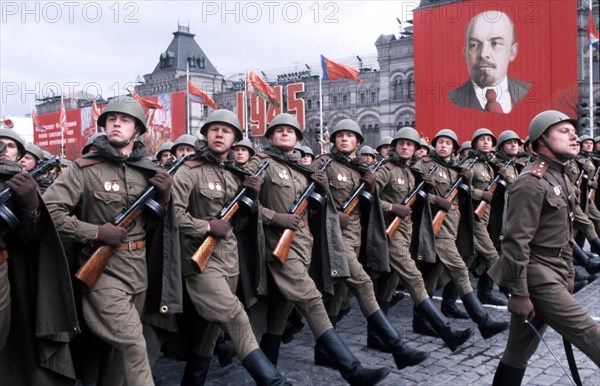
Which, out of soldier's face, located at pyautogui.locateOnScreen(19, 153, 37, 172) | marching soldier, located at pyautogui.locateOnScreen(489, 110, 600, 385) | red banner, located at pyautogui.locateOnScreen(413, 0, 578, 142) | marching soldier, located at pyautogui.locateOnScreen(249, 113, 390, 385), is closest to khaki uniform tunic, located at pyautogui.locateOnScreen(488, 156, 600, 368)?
marching soldier, located at pyautogui.locateOnScreen(489, 110, 600, 385)

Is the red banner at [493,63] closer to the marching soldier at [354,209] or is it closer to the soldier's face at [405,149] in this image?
the soldier's face at [405,149]

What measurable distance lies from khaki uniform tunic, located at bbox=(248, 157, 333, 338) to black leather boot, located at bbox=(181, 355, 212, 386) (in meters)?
0.74

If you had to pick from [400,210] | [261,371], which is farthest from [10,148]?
[400,210]

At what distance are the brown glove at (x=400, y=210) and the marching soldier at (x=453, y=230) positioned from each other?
2.19ft

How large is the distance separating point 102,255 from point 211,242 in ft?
3.04

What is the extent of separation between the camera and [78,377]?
4.38 meters

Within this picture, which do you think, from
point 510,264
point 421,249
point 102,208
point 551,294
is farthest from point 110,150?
point 421,249

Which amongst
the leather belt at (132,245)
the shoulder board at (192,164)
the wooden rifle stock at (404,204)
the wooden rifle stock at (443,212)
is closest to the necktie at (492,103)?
the wooden rifle stock at (443,212)

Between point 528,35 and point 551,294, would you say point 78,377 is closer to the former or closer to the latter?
point 551,294

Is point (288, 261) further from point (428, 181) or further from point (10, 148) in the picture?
point (10, 148)

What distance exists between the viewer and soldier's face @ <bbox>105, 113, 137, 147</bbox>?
4.29 meters

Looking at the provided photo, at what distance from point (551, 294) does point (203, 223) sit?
241 cm

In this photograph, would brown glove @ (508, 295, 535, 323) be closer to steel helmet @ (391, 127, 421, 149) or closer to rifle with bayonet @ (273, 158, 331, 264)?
rifle with bayonet @ (273, 158, 331, 264)

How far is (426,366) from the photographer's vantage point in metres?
5.62
